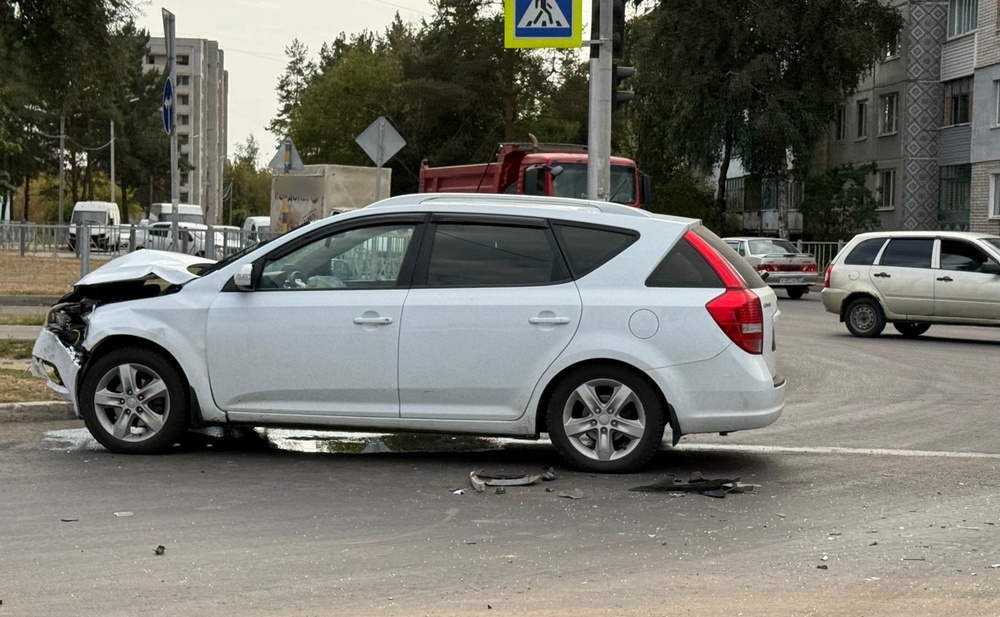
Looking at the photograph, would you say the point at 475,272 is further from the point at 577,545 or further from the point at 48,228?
the point at 48,228

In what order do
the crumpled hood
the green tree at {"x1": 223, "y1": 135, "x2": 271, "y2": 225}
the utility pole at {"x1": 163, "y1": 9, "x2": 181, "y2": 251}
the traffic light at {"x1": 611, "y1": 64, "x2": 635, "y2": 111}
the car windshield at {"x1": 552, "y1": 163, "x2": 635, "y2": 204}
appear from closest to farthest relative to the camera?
the crumpled hood → the traffic light at {"x1": 611, "y1": 64, "x2": 635, "y2": 111} → the utility pole at {"x1": 163, "y1": 9, "x2": 181, "y2": 251} → the car windshield at {"x1": 552, "y1": 163, "x2": 635, "y2": 204} → the green tree at {"x1": 223, "y1": 135, "x2": 271, "y2": 225}

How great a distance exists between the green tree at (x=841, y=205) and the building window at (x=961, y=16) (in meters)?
5.45

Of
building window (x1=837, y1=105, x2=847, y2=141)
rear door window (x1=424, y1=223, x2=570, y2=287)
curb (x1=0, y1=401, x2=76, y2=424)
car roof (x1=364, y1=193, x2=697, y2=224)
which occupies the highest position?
building window (x1=837, y1=105, x2=847, y2=141)

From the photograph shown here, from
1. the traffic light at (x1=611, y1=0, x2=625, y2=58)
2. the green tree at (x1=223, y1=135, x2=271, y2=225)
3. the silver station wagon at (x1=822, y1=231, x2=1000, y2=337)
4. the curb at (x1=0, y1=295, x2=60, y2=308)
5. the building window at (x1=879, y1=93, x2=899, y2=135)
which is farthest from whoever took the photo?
the green tree at (x1=223, y1=135, x2=271, y2=225)

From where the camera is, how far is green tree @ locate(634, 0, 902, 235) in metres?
48.2

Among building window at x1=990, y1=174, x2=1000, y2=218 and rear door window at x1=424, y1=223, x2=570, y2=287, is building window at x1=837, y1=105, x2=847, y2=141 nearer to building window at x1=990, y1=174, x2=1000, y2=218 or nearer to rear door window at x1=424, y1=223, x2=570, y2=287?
building window at x1=990, y1=174, x2=1000, y2=218

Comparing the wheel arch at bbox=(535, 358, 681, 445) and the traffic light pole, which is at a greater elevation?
the traffic light pole

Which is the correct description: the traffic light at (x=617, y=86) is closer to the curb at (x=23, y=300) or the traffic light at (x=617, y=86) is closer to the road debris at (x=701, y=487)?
the road debris at (x=701, y=487)

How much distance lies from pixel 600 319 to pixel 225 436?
2.98 m

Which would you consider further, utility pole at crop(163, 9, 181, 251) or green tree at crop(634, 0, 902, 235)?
green tree at crop(634, 0, 902, 235)

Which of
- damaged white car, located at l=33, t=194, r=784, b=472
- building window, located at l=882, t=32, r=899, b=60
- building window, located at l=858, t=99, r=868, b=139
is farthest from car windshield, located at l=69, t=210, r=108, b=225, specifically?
damaged white car, located at l=33, t=194, r=784, b=472

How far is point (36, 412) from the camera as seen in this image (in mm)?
10523

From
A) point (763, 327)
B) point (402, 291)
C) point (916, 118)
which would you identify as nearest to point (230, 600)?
point (402, 291)

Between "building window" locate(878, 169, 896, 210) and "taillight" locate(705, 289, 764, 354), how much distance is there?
46.8 m
